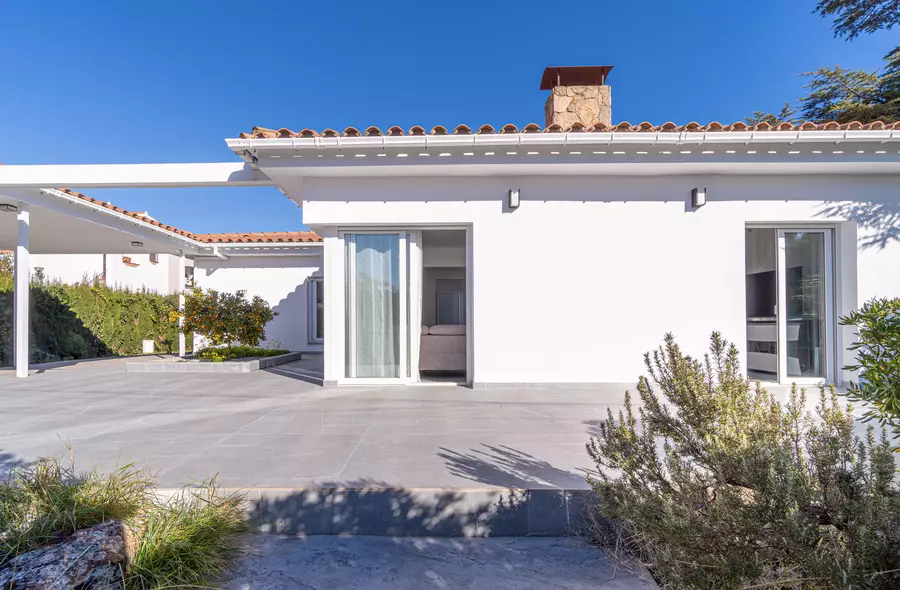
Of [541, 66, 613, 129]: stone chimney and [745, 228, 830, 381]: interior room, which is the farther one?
[541, 66, 613, 129]: stone chimney

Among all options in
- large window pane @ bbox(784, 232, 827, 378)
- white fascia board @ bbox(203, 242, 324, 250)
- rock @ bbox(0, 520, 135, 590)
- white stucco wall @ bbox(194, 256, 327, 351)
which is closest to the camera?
rock @ bbox(0, 520, 135, 590)

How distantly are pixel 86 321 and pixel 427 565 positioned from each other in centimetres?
1511

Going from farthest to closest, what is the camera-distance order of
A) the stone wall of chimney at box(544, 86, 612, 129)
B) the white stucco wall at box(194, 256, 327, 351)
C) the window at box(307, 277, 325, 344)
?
the white stucco wall at box(194, 256, 327, 351) < the window at box(307, 277, 325, 344) < the stone wall of chimney at box(544, 86, 612, 129)

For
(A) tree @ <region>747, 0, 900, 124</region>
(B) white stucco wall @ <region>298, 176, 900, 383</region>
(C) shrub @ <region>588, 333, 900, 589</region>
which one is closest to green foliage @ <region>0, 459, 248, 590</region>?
(C) shrub @ <region>588, 333, 900, 589</region>

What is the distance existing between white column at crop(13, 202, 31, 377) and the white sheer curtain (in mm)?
6578

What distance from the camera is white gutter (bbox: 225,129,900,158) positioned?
5.40m

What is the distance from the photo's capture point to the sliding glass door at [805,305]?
21.1ft

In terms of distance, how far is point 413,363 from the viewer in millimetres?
6750

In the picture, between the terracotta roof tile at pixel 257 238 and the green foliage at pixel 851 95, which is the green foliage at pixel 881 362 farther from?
the green foliage at pixel 851 95

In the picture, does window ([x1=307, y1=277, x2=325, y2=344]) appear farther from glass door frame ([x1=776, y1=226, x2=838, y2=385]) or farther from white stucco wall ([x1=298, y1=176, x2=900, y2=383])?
glass door frame ([x1=776, y1=226, x2=838, y2=385])

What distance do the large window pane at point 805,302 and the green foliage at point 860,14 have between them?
11416 mm

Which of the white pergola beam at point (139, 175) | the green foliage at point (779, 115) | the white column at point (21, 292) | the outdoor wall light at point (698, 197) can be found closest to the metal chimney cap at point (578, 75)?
the outdoor wall light at point (698, 197)

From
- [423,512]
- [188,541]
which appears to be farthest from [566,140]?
[188,541]

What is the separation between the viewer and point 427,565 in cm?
234
